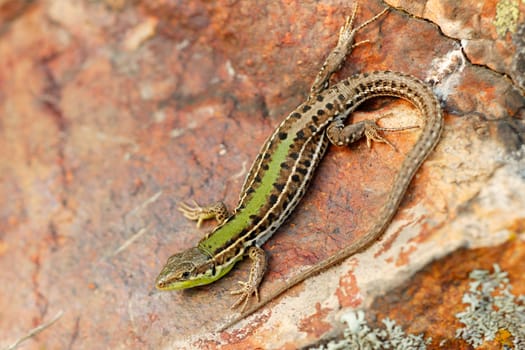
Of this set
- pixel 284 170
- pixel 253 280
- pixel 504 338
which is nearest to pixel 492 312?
pixel 504 338

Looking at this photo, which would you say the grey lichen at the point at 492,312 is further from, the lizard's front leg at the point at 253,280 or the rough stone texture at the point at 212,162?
the lizard's front leg at the point at 253,280

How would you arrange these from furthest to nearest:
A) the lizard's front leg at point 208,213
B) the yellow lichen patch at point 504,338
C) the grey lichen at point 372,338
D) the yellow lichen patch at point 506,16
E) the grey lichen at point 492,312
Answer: the lizard's front leg at point 208,213, the yellow lichen patch at point 506,16, the yellow lichen patch at point 504,338, the grey lichen at point 372,338, the grey lichen at point 492,312

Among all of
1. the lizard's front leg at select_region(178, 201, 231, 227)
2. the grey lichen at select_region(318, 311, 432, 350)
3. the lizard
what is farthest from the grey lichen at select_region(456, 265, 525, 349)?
the lizard's front leg at select_region(178, 201, 231, 227)

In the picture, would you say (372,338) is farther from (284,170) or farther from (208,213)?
(208,213)

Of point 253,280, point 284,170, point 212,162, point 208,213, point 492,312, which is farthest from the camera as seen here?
point 212,162

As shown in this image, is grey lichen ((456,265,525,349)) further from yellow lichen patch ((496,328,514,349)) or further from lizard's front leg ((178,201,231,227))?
lizard's front leg ((178,201,231,227))

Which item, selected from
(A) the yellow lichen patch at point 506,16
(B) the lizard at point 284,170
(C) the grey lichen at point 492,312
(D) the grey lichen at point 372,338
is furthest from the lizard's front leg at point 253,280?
(A) the yellow lichen patch at point 506,16
